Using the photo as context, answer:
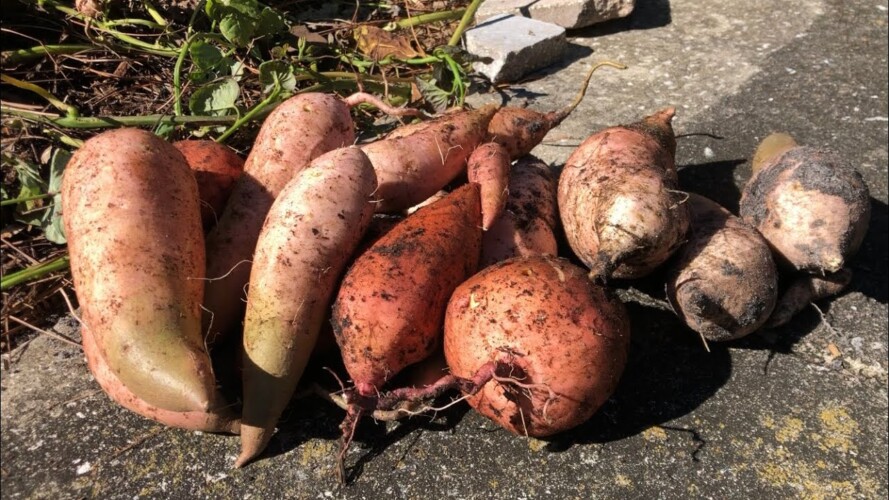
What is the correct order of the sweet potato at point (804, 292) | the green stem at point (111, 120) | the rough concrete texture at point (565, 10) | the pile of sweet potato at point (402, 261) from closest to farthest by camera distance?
the pile of sweet potato at point (402, 261), the sweet potato at point (804, 292), the green stem at point (111, 120), the rough concrete texture at point (565, 10)

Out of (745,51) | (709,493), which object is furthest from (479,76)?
(709,493)

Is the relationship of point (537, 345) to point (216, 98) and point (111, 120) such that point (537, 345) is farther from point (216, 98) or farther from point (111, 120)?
point (111, 120)

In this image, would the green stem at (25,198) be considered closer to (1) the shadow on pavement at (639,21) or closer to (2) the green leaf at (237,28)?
(2) the green leaf at (237,28)

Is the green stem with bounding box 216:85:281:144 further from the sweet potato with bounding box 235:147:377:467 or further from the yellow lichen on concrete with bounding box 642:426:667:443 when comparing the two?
the yellow lichen on concrete with bounding box 642:426:667:443

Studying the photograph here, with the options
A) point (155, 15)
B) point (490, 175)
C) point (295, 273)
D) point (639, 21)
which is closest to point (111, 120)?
point (155, 15)

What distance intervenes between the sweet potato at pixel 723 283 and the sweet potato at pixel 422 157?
0.82 metres

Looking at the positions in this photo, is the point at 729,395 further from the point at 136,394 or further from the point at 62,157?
the point at 62,157

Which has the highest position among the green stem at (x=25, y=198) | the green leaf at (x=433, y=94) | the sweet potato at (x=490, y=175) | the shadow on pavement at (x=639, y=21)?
the green stem at (x=25, y=198)

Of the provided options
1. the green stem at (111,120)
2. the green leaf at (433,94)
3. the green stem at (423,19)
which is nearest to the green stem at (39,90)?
the green stem at (111,120)

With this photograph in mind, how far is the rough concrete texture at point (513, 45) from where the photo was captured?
Result: 3627 millimetres

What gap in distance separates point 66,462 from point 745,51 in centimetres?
385

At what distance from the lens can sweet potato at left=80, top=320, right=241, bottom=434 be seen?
6.09 ft

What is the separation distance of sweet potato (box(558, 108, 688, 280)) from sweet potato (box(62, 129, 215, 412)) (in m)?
1.11

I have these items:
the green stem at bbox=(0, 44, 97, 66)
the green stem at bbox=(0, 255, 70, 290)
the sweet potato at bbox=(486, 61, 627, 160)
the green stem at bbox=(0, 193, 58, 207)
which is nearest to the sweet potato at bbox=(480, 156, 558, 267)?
the sweet potato at bbox=(486, 61, 627, 160)
